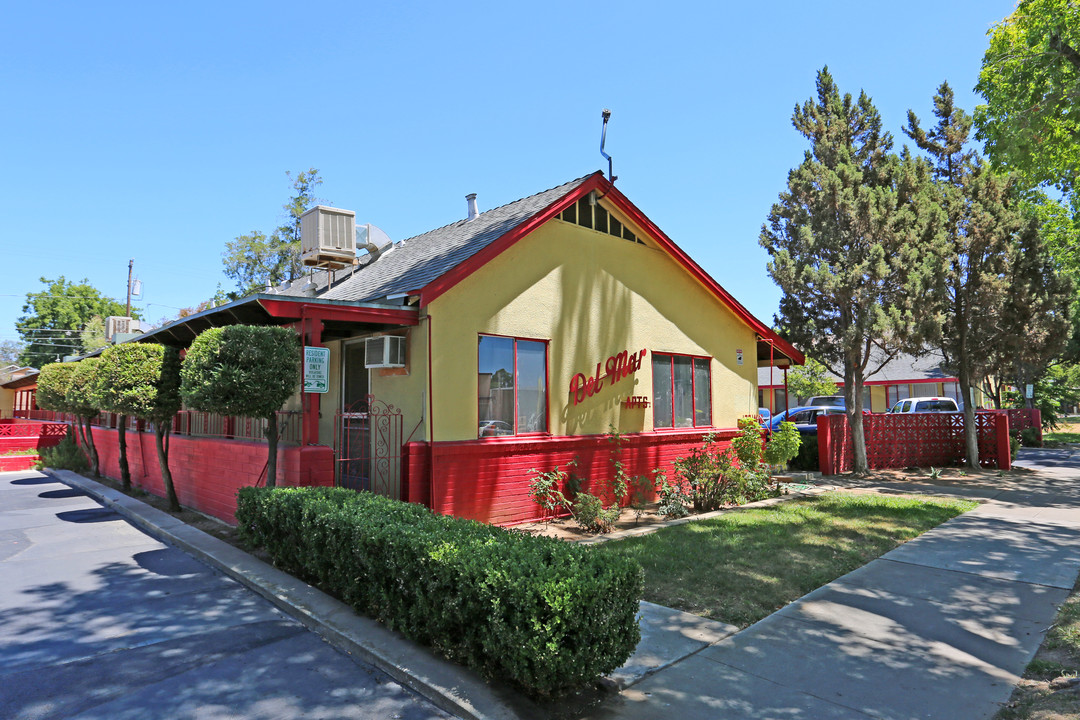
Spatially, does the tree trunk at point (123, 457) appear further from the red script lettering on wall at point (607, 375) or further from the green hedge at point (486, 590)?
the red script lettering on wall at point (607, 375)

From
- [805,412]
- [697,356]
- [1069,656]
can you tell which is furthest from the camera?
[805,412]

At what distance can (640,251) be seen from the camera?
12008 millimetres

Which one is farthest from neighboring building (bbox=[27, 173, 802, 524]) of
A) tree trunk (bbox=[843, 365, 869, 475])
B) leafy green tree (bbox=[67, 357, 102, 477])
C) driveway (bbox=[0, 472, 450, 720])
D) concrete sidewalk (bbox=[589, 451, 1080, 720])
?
concrete sidewalk (bbox=[589, 451, 1080, 720])

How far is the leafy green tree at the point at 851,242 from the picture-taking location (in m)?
14.5

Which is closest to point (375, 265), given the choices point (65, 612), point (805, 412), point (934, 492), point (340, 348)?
point (340, 348)

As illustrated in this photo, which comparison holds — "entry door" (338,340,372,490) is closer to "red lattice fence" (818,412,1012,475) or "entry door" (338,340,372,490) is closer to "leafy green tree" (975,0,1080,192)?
"leafy green tree" (975,0,1080,192)

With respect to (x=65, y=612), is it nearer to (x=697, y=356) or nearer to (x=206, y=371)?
(x=206, y=371)

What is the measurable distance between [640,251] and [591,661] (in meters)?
9.22

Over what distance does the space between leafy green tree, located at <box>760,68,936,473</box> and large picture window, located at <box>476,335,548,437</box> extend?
8.31m

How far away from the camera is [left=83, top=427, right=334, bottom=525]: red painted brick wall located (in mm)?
8156

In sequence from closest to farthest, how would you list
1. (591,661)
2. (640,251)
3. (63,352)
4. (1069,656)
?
1. (591,661)
2. (1069,656)
3. (640,251)
4. (63,352)

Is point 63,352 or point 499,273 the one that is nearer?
point 499,273

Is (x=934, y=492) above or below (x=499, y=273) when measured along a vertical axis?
below

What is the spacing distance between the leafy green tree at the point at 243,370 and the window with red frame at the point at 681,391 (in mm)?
6853
